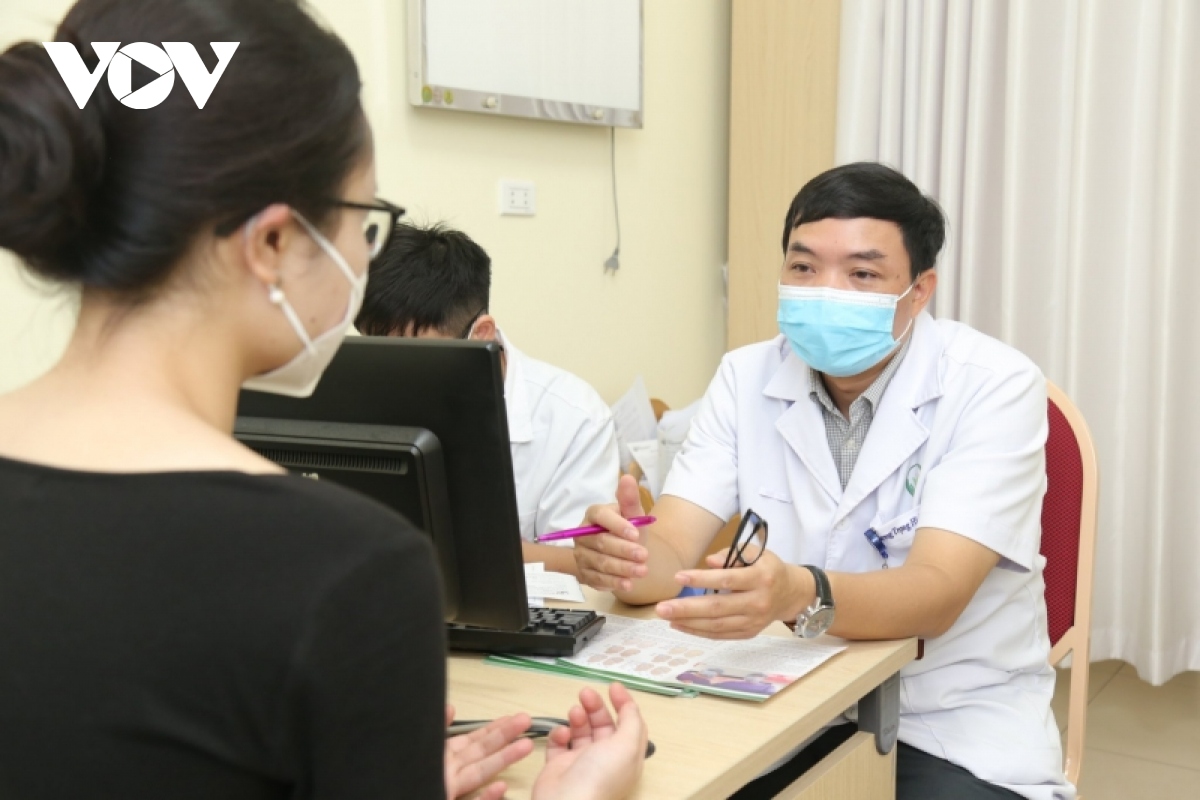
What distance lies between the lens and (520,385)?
199 cm

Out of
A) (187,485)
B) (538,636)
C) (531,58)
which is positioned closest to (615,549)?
(538,636)

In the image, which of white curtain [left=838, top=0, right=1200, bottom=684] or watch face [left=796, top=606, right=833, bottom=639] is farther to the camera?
white curtain [left=838, top=0, right=1200, bottom=684]

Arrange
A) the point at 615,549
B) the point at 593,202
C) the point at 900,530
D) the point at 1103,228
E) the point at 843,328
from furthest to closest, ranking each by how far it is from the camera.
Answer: the point at 593,202, the point at 1103,228, the point at 843,328, the point at 900,530, the point at 615,549

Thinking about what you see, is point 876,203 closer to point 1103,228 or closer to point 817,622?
point 817,622

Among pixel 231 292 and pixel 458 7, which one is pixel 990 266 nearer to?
pixel 458 7

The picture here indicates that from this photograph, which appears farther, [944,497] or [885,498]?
[885,498]

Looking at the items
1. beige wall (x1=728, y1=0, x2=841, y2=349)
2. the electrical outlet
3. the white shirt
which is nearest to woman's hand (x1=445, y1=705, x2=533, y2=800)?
the white shirt

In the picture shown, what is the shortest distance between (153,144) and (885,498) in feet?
3.95

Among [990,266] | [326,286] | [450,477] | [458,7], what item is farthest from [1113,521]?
[326,286]

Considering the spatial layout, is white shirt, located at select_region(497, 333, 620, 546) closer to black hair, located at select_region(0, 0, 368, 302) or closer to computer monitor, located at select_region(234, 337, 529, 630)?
computer monitor, located at select_region(234, 337, 529, 630)

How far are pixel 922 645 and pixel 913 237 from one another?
2.10 ft

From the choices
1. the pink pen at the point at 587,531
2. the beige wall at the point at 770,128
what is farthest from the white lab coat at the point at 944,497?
the beige wall at the point at 770,128

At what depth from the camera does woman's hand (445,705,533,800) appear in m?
0.93

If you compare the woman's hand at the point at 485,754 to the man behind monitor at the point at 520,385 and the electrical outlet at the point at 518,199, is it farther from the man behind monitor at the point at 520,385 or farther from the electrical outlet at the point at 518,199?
the electrical outlet at the point at 518,199
